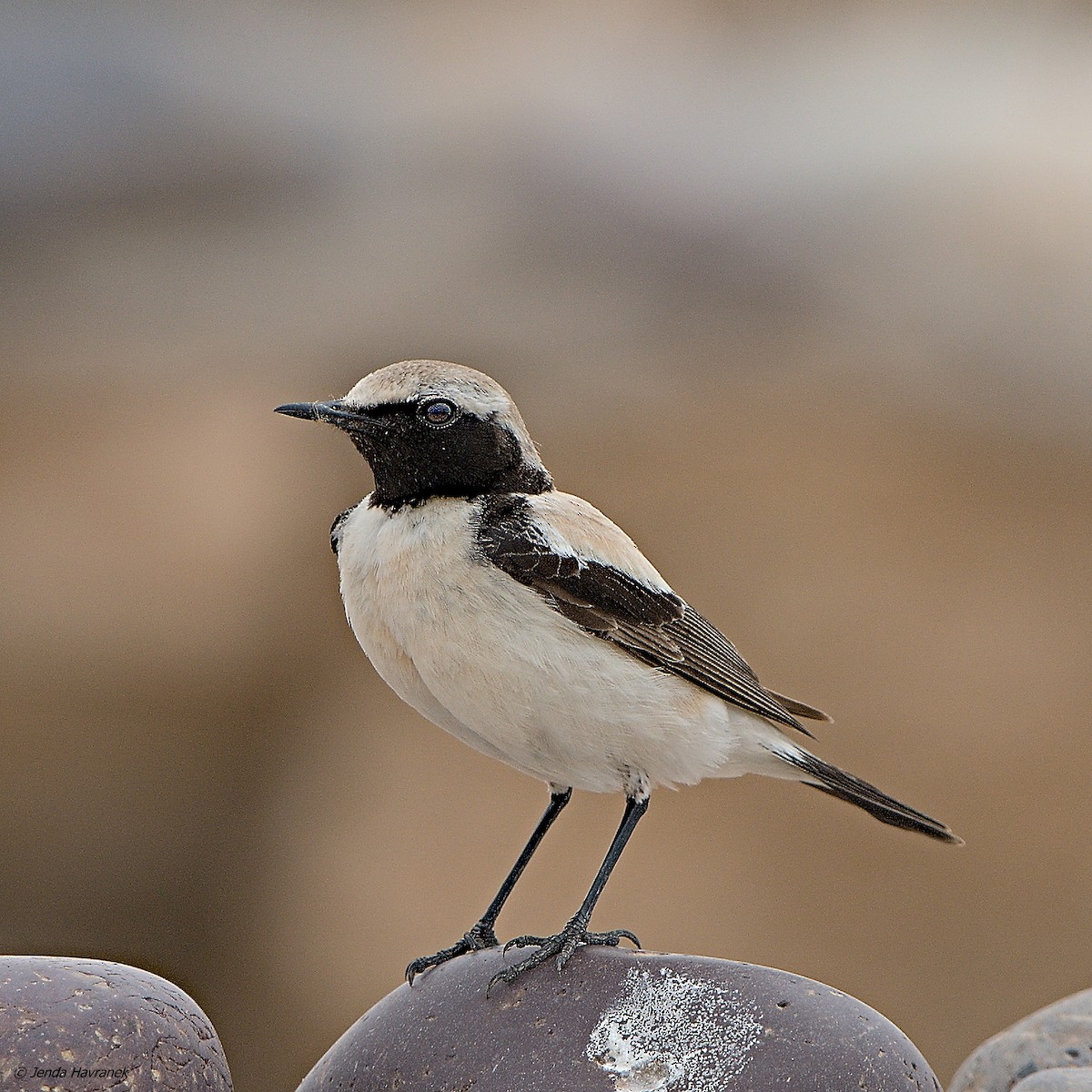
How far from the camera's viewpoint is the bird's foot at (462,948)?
4.45 metres

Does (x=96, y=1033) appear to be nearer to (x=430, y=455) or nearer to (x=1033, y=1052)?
(x=430, y=455)

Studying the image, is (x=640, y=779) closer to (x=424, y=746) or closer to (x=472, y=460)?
(x=472, y=460)

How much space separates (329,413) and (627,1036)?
201 centimetres

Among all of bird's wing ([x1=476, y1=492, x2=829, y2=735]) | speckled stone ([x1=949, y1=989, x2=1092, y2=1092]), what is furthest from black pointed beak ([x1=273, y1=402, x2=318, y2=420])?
speckled stone ([x1=949, y1=989, x2=1092, y2=1092])

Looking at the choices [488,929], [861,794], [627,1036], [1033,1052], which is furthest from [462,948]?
[1033,1052]

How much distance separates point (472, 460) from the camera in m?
4.34

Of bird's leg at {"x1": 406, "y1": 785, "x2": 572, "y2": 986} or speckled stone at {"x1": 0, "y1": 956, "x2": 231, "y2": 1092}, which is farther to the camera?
bird's leg at {"x1": 406, "y1": 785, "x2": 572, "y2": 986}

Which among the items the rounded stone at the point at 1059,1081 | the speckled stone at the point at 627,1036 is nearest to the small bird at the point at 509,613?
the speckled stone at the point at 627,1036

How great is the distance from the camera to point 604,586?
434cm

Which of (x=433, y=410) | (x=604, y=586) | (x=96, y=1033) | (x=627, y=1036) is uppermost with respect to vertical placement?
(x=433, y=410)

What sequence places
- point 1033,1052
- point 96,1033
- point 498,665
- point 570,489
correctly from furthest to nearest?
point 570,489 < point 1033,1052 < point 498,665 < point 96,1033

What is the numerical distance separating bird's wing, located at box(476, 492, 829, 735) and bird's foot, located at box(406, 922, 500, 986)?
1.07 meters

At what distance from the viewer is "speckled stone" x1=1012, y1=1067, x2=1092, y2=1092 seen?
4.48 metres

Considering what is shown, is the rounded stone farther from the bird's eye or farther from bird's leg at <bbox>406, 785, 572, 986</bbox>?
the bird's eye
